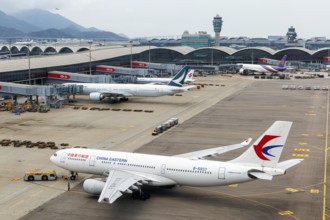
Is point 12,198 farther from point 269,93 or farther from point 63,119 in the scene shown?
point 269,93

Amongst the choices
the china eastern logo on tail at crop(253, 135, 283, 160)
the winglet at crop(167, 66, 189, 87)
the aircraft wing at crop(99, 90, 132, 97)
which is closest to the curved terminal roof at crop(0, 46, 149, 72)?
the aircraft wing at crop(99, 90, 132, 97)

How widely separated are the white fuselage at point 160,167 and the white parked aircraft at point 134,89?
191 feet

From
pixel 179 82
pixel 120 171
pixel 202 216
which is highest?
pixel 179 82

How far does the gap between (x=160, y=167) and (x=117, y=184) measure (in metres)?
5.43

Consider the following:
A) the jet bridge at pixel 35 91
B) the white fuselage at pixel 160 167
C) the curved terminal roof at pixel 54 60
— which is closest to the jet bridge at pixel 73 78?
the curved terminal roof at pixel 54 60

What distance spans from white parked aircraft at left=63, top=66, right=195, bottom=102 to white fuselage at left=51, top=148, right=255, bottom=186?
5820cm

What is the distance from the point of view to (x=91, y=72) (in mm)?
160750

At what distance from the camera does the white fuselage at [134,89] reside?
340ft

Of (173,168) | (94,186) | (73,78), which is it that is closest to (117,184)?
(94,186)

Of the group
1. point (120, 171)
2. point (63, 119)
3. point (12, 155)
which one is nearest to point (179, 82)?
point (63, 119)

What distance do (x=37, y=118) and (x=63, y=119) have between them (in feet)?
17.2

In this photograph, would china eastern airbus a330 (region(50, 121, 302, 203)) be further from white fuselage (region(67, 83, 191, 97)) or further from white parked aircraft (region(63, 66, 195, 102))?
white parked aircraft (region(63, 66, 195, 102))

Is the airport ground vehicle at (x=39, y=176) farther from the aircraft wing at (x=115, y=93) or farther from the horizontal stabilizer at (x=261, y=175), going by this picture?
the aircraft wing at (x=115, y=93)

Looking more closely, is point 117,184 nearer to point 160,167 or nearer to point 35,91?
point 160,167
